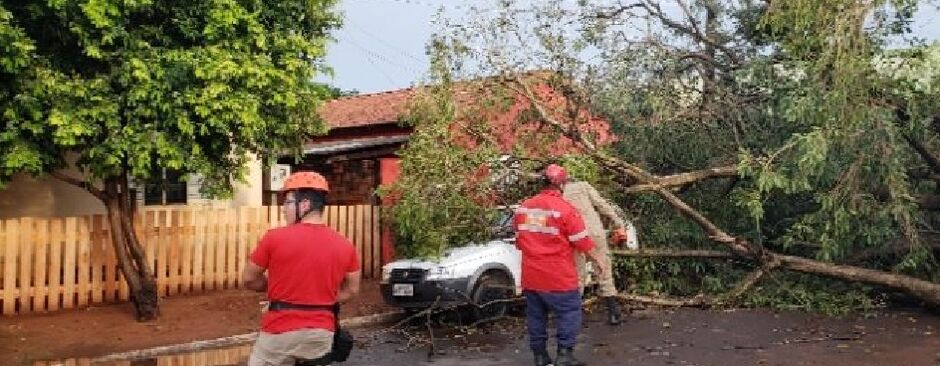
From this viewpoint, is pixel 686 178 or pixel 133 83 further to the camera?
pixel 686 178

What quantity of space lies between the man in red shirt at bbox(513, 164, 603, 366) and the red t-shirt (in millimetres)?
3303

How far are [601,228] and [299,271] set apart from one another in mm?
6061

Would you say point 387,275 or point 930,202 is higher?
point 930,202

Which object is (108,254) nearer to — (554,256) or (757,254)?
(554,256)

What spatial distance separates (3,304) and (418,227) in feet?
17.1

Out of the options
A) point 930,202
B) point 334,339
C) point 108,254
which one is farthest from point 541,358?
point 108,254

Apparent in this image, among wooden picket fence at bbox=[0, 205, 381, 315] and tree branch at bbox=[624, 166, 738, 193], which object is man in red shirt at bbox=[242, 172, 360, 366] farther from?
wooden picket fence at bbox=[0, 205, 381, 315]

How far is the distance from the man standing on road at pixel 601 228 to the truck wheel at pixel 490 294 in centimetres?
109

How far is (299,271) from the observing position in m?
4.40

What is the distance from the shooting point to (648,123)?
13.1m

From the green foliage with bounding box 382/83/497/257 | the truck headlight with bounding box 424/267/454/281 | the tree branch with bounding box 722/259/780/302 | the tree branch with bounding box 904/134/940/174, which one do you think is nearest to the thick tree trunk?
the green foliage with bounding box 382/83/497/257

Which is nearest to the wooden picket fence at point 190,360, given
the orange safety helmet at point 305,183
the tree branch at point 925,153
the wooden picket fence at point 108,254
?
the wooden picket fence at point 108,254

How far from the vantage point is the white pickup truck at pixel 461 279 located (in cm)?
1099

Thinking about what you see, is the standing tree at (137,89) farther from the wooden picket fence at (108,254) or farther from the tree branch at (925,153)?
the tree branch at (925,153)
